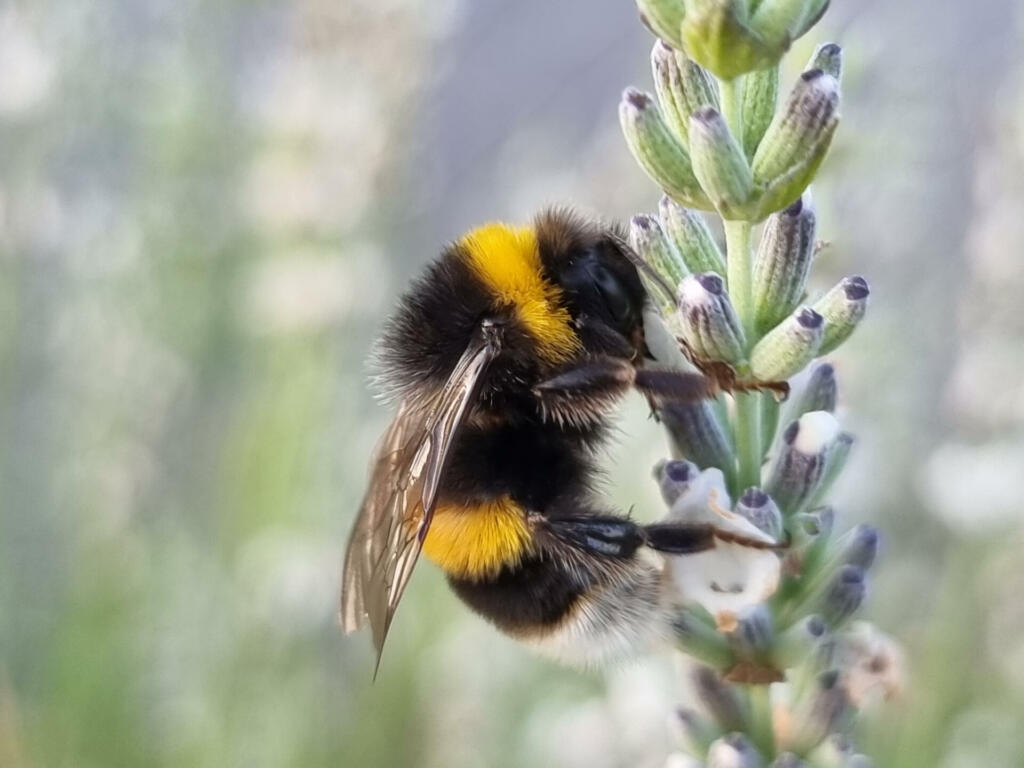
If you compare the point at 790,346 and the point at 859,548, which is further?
the point at 859,548

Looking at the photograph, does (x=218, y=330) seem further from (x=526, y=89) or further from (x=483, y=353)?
(x=526, y=89)

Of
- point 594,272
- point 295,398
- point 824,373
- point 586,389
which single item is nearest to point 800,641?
point 824,373

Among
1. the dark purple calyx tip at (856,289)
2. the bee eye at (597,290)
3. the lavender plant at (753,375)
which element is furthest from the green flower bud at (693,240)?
the bee eye at (597,290)

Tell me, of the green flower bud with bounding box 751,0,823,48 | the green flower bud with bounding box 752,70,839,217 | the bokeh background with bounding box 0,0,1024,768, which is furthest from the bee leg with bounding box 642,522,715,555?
the bokeh background with bounding box 0,0,1024,768

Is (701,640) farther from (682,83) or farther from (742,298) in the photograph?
(682,83)

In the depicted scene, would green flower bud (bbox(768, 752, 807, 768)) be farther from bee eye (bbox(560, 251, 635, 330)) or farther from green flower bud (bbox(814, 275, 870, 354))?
bee eye (bbox(560, 251, 635, 330))
